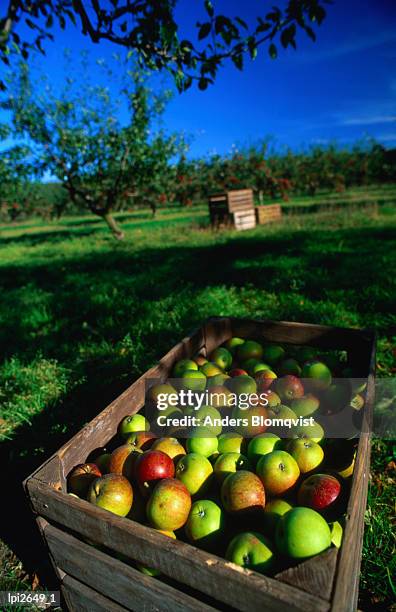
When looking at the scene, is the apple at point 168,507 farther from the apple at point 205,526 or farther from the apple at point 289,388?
the apple at point 289,388

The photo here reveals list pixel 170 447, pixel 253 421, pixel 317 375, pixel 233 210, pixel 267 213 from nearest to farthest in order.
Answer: pixel 170 447
pixel 253 421
pixel 317 375
pixel 233 210
pixel 267 213

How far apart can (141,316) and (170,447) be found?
121 inches

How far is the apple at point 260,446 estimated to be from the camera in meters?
1.67

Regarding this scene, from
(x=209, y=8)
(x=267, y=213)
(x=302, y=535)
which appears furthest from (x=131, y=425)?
(x=267, y=213)

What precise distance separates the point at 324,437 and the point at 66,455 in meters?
1.25

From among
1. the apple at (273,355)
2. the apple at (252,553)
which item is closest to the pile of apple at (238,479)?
the apple at (252,553)

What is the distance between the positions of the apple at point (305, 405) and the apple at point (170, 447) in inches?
27.1

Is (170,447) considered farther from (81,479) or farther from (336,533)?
(336,533)

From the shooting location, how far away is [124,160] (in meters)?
12.9

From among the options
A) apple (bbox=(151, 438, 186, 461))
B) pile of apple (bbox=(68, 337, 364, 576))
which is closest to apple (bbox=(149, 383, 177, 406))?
pile of apple (bbox=(68, 337, 364, 576))

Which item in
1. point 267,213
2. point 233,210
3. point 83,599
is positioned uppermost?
point 233,210

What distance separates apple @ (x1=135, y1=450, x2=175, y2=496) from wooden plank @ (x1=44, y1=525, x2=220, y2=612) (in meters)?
0.29

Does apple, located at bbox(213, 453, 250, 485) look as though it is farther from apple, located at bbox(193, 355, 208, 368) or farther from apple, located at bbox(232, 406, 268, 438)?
apple, located at bbox(193, 355, 208, 368)

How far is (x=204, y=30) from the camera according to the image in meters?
3.03
